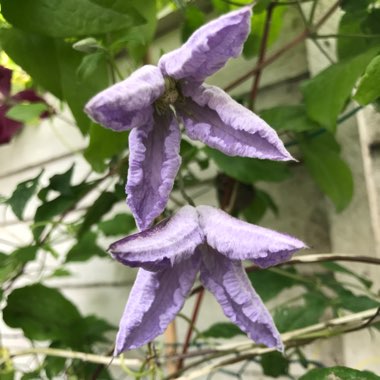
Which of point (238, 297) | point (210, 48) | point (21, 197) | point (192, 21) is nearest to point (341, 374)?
point (238, 297)

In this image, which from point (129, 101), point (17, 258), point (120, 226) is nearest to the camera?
point (129, 101)

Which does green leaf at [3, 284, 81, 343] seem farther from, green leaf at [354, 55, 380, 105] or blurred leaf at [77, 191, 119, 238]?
green leaf at [354, 55, 380, 105]

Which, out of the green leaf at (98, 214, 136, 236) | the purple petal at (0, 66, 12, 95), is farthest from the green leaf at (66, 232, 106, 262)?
the purple petal at (0, 66, 12, 95)

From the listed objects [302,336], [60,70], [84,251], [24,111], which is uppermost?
[60,70]

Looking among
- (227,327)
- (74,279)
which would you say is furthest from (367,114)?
(74,279)

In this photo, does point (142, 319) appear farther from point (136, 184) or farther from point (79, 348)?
point (79, 348)

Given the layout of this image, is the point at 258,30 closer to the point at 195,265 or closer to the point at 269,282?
the point at 269,282

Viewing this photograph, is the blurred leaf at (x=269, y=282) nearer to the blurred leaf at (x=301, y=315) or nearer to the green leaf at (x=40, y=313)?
the blurred leaf at (x=301, y=315)
